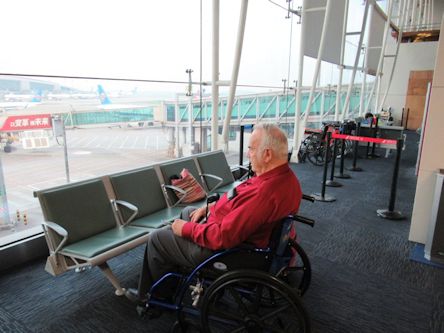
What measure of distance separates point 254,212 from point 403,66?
14.0 m

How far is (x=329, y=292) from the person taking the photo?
219 cm

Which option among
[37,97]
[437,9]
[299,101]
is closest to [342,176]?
[299,101]

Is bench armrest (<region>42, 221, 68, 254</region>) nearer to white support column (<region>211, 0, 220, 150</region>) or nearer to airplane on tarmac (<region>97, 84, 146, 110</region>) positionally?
airplane on tarmac (<region>97, 84, 146, 110</region>)

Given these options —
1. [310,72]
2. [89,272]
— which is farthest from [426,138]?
[310,72]

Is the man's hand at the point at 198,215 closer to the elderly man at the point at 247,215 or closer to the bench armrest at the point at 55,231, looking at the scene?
the elderly man at the point at 247,215

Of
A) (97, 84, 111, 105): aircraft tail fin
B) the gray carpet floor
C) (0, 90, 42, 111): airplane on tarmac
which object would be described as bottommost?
the gray carpet floor

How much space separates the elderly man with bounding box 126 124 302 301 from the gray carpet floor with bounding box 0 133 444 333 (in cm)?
51

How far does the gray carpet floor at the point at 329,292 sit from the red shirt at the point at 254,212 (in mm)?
703

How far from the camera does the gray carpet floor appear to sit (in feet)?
6.13

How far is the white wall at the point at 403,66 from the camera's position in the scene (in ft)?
40.3

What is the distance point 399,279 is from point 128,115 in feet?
9.42

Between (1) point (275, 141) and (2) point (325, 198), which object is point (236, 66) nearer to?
(2) point (325, 198)

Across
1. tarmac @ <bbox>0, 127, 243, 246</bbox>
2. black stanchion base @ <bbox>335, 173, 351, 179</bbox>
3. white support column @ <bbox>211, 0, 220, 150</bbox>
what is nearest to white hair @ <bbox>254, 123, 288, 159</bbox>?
tarmac @ <bbox>0, 127, 243, 246</bbox>

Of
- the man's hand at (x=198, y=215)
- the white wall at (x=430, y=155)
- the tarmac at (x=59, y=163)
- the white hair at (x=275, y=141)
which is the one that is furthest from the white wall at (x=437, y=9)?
the man's hand at (x=198, y=215)
